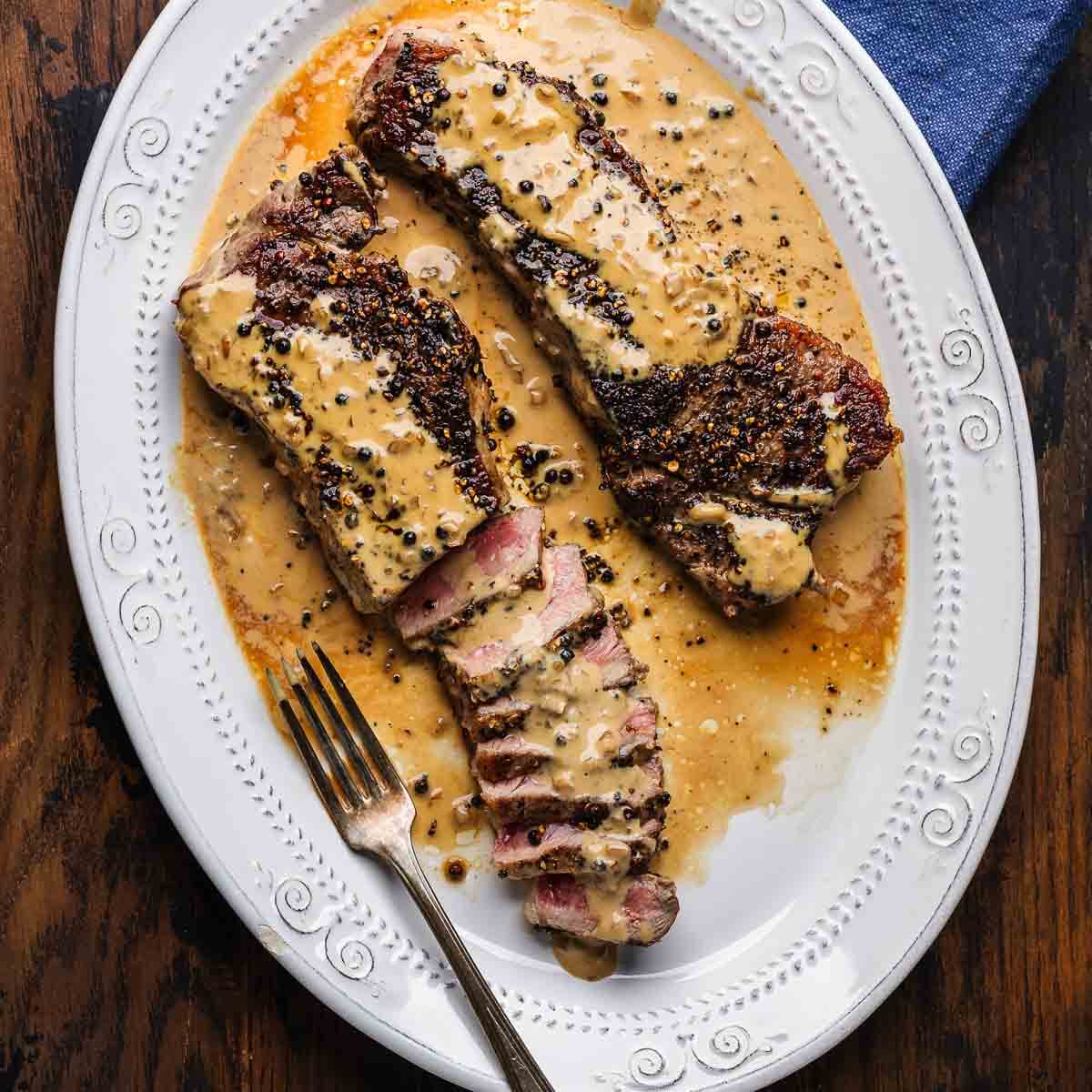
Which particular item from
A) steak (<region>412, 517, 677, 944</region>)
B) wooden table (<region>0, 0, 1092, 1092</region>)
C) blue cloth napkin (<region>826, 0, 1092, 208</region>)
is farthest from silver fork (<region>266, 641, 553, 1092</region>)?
blue cloth napkin (<region>826, 0, 1092, 208</region>)

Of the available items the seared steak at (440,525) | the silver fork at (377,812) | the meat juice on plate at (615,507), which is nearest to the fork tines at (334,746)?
the silver fork at (377,812)

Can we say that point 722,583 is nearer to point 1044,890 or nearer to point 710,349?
point 710,349

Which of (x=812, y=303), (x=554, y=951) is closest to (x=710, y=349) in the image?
(x=812, y=303)

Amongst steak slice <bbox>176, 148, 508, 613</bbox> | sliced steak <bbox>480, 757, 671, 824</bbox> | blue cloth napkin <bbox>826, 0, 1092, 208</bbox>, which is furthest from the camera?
blue cloth napkin <bbox>826, 0, 1092, 208</bbox>

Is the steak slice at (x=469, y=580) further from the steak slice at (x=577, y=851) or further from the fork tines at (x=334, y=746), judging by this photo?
the steak slice at (x=577, y=851)

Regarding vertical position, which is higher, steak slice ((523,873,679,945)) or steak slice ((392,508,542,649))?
steak slice ((392,508,542,649))

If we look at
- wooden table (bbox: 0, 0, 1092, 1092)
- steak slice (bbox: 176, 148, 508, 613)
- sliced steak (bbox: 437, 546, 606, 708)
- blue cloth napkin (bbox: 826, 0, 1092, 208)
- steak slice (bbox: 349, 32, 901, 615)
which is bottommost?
Answer: wooden table (bbox: 0, 0, 1092, 1092)

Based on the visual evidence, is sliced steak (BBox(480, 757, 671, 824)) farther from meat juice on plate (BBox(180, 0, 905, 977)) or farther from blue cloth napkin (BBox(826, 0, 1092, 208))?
blue cloth napkin (BBox(826, 0, 1092, 208))
